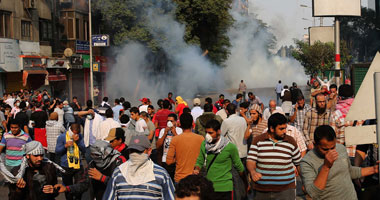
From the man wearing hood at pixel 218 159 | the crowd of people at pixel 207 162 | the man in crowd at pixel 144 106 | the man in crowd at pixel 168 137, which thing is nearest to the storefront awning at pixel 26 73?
the man in crowd at pixel 144 106

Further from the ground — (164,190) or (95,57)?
(95,57)

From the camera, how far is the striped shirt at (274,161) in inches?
216

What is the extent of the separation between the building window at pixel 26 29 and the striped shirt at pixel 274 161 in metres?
26.8

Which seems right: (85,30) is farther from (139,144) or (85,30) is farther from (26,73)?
(139,144)

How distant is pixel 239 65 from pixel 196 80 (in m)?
26.8

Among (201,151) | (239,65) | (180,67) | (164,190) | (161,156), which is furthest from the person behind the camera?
(239,65)

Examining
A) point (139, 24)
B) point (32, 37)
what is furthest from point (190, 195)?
point (139, 24)

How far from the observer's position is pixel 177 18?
3772cm

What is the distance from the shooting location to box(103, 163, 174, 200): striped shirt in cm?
432

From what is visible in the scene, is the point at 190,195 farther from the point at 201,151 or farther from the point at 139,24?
the point at 139,24

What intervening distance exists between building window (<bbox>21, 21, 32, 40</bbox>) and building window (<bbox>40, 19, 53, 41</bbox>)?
2071mm

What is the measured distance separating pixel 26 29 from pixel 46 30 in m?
3.22

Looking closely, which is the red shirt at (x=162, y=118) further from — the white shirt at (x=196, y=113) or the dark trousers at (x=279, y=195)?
the dark trousers at (x=279, y=195)

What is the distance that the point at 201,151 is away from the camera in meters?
6.18
